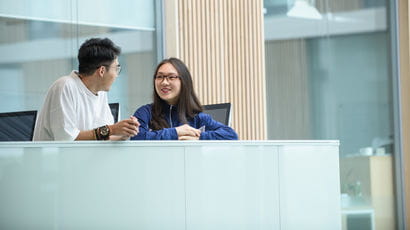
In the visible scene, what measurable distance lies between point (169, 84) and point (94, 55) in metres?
0.50

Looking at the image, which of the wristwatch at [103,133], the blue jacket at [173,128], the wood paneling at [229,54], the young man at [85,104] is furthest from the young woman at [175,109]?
the wood paneling at [229,54]

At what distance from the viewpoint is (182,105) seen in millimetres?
4746

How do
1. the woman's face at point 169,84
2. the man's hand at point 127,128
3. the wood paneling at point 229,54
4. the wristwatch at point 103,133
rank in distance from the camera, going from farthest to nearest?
the wood paneling at point 229,54 → the woman's face at point 169,84 → the wristwatch at point 103,133 → the man's hand at point 127,128

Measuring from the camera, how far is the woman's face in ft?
15.5

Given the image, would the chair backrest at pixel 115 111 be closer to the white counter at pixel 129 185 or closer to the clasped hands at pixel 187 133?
the clasped hands at pixel 187 133

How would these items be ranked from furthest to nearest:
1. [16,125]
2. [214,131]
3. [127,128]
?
[16,125] → [214,131] → [127,128]

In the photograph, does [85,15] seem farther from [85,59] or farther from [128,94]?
[85,59]

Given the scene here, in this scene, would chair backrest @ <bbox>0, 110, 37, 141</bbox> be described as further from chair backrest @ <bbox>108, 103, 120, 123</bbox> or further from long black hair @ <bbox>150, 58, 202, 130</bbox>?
long black hair @ <bbox>150, 58, 202, 130</bbox>

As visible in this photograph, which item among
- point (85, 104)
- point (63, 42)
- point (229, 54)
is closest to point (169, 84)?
point (85, 104)

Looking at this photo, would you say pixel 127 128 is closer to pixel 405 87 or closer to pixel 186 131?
pixel 186 131

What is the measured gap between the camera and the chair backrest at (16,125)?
17.3 ft

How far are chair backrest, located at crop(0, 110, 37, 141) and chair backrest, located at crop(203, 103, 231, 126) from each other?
1206 millimetres

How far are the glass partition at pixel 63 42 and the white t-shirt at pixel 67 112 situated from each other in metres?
2.28

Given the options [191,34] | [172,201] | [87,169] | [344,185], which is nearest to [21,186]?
[87,169]
